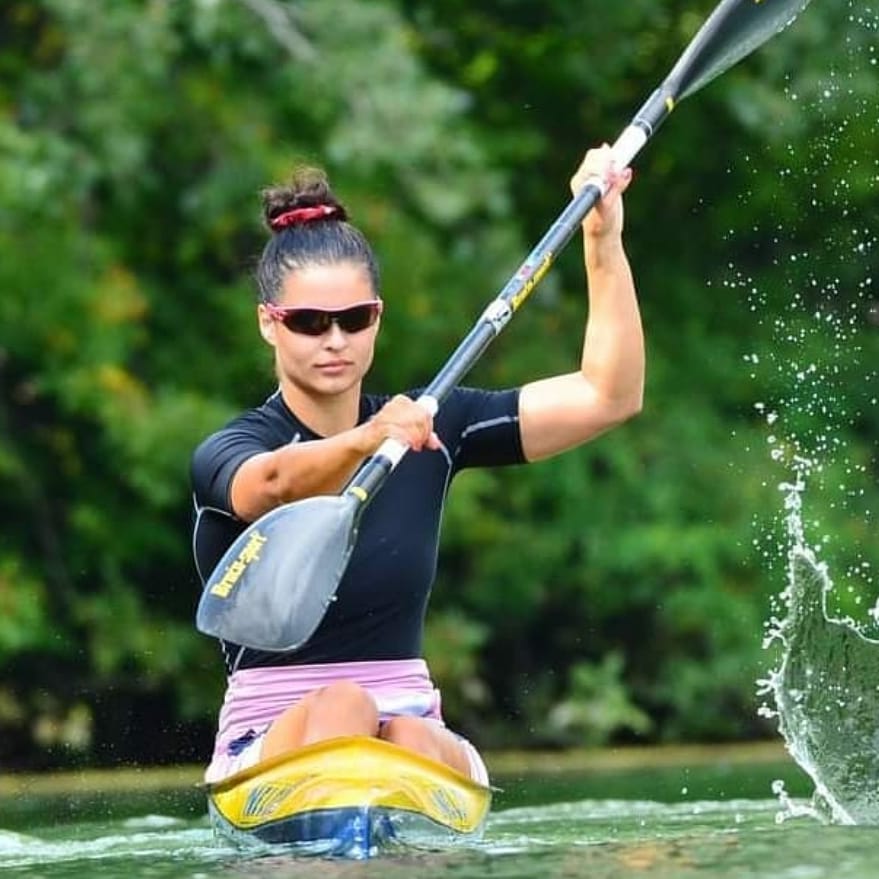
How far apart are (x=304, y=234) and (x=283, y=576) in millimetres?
776

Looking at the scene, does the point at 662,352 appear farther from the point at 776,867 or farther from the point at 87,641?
the point at 776,867

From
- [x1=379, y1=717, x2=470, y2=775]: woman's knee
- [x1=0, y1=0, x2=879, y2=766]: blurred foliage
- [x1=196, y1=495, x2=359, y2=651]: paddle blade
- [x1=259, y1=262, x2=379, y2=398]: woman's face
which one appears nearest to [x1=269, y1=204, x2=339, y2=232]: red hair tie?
[x1=259, y1=262, x2=379, y2=398]: woman's face

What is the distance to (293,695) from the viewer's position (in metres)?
5.47

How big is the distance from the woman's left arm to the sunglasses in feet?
1.38

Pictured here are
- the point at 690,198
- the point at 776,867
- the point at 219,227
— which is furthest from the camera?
the point at 690,198

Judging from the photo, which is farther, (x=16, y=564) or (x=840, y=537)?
(x=840, y=537)

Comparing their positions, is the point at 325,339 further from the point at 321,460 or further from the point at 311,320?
the point at 321,460

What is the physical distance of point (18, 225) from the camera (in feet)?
35.9

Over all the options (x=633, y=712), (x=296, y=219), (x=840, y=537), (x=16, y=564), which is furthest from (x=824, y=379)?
(x=296, y=219)

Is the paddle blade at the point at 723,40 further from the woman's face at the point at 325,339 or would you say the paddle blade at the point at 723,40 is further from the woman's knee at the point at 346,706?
the woman's knee at the point at 346,706

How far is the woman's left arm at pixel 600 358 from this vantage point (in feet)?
18.3

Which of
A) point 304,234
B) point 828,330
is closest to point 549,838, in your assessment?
point 304,234

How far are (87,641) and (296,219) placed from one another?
6.10m

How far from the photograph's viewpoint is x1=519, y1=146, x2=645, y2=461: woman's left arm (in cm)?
559
